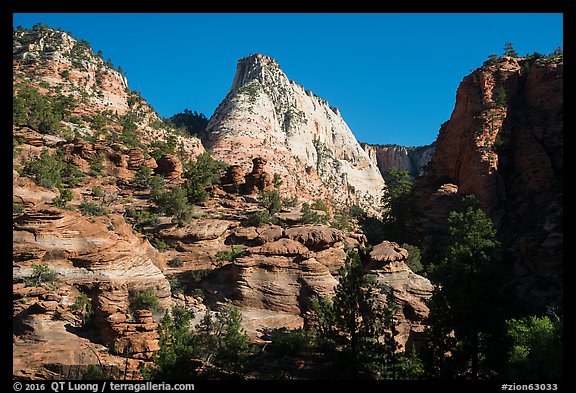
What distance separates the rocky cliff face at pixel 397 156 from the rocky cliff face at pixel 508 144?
99067 millimetres

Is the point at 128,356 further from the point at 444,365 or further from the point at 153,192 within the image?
the point at 153,192

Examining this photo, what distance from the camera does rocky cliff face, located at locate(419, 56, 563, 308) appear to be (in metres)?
39.5

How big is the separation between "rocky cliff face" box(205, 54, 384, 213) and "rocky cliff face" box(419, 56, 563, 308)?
26706 millimetres

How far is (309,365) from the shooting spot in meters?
16.0

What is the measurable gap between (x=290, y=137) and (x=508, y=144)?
5588 centimetres

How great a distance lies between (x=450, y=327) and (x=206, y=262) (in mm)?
18595

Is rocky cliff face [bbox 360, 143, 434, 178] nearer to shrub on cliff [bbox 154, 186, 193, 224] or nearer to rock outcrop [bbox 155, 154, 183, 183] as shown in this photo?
rock outcrop [bbox 155, 154, 183, 183]

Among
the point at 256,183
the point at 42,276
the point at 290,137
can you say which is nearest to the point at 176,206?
the point at 256,183

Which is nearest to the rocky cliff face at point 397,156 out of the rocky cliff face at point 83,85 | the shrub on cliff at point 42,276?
the rocky cliff face at point 83,85

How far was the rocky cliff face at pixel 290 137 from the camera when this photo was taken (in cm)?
7131

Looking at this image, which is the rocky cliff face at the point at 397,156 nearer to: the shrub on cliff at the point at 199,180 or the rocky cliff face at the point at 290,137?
the rocky cliff face at the point at 290,137

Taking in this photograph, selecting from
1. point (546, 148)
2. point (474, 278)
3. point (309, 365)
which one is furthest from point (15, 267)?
point (546, 148)

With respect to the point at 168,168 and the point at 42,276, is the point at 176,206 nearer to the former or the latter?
the point at 168,168
